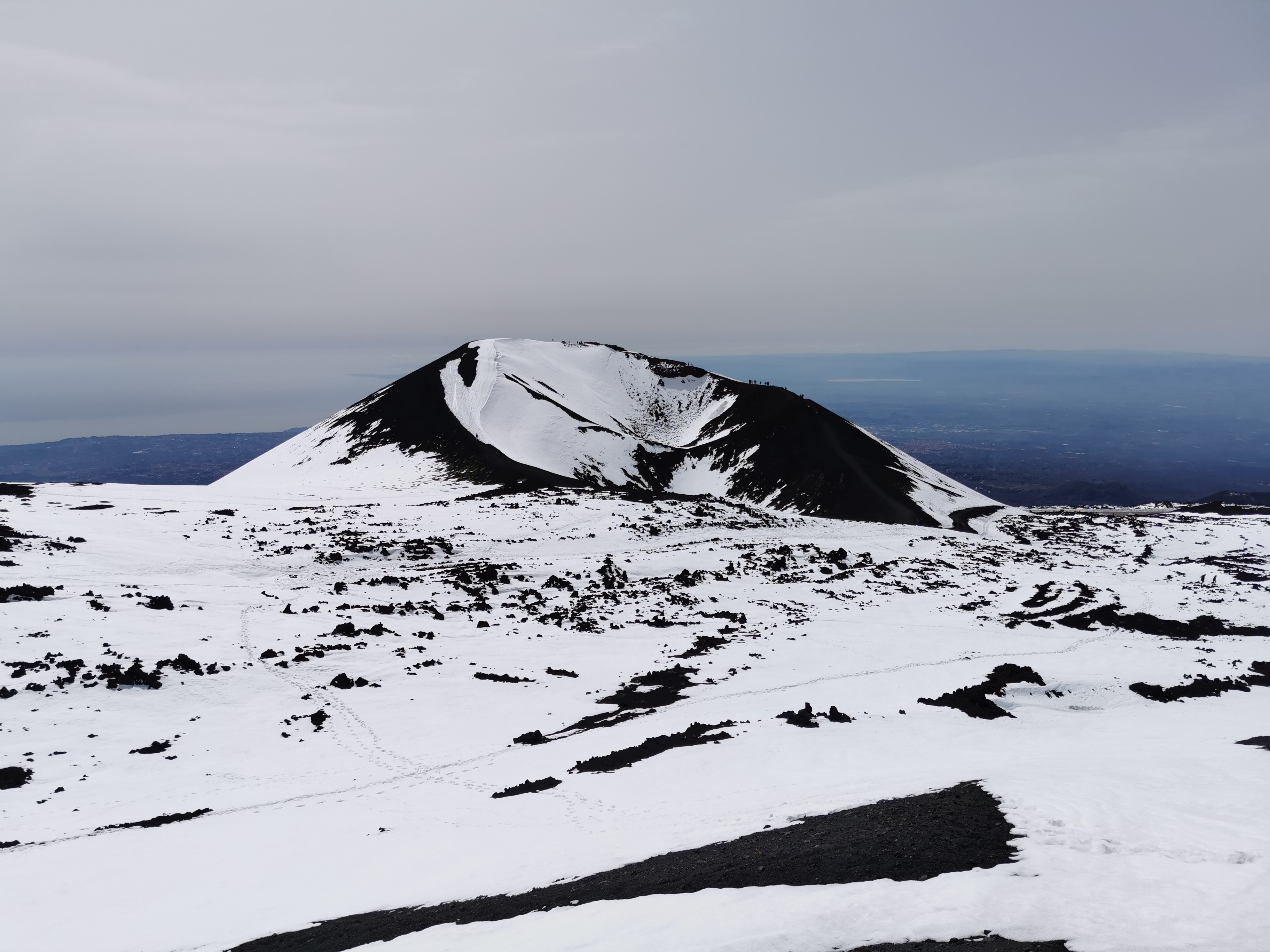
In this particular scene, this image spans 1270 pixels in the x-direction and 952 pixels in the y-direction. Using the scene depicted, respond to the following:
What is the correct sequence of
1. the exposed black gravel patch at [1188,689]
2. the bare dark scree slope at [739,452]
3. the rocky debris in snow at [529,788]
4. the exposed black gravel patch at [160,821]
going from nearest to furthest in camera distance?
the exposed black gravel patch at [160,821], the rocky debris in snow at [529,788], the exposed black gravel patch at [1188,689], the bare dark scree slope at [739,452]

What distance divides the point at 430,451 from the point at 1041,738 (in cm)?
7862

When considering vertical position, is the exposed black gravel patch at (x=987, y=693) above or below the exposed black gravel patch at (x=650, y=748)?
above

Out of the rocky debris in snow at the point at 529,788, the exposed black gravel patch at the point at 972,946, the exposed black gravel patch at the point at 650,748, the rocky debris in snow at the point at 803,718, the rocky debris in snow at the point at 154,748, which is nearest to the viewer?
the exposed black gravel patch at the point at 972,946

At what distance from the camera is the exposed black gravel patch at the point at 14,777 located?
1811 centimetres

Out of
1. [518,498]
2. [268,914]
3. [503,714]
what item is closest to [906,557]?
[518,498]

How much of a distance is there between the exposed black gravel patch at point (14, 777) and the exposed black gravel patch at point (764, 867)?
12.5 m

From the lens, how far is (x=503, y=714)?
24766mm

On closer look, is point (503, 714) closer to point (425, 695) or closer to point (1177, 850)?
point (425, 695)

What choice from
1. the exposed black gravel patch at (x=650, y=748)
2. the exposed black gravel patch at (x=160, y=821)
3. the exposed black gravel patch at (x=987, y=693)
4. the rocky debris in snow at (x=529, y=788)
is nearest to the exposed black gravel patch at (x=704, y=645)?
the exposed black gravel patch at (x=650, y=748)

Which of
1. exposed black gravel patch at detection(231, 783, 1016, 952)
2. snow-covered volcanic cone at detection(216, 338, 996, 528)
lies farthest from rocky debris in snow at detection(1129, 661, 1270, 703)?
snow-covered volcanic cone at detection(216, 338, 996, 528)

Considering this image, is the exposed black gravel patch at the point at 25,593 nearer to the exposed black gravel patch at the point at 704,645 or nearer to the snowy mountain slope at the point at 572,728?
the snowy mountain slope at the point at 572,728

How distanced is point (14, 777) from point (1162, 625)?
4980 centimetres

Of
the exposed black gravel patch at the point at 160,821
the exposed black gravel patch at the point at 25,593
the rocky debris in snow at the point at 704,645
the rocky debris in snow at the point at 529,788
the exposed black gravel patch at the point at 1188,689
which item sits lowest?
the rocky debris in snow at the point at 704,645

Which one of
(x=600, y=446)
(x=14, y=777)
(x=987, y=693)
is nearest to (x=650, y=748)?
(x=987, y=693)
